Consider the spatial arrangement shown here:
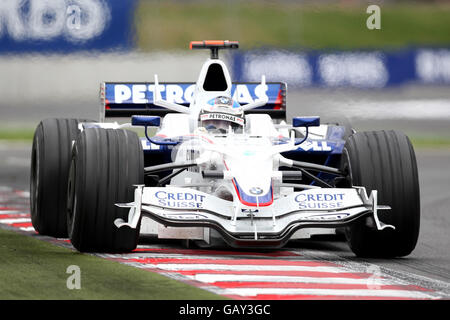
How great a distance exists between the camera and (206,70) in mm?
13250

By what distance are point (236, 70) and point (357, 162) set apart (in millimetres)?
9856

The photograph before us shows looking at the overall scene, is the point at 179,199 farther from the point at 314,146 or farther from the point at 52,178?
the point at 314,146

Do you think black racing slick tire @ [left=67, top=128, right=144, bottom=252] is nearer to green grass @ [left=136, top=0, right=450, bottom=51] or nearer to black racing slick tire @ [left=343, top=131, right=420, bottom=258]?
black racing slick tire @ [left=343, top=131, right=420, bottom=258]

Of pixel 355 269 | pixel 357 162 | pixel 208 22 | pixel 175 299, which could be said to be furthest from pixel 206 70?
pixel 208 22

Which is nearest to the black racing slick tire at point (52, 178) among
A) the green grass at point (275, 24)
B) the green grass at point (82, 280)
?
the green grass at point (82, 280)

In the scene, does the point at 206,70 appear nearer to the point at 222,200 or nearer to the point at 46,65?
the point at 222,200

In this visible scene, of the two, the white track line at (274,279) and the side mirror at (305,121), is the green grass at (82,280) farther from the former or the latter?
the side mirror at (305,121)

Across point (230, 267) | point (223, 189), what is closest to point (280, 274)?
point (230, 267)

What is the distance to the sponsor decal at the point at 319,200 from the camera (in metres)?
10.9

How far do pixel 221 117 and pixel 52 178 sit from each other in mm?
1801

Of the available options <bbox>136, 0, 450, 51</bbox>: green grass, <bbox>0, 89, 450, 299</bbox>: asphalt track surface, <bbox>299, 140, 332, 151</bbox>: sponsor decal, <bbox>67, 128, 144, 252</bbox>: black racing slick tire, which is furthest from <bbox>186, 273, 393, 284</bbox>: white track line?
<bbox>136, 0, 450, 51</bbox>: green grass
